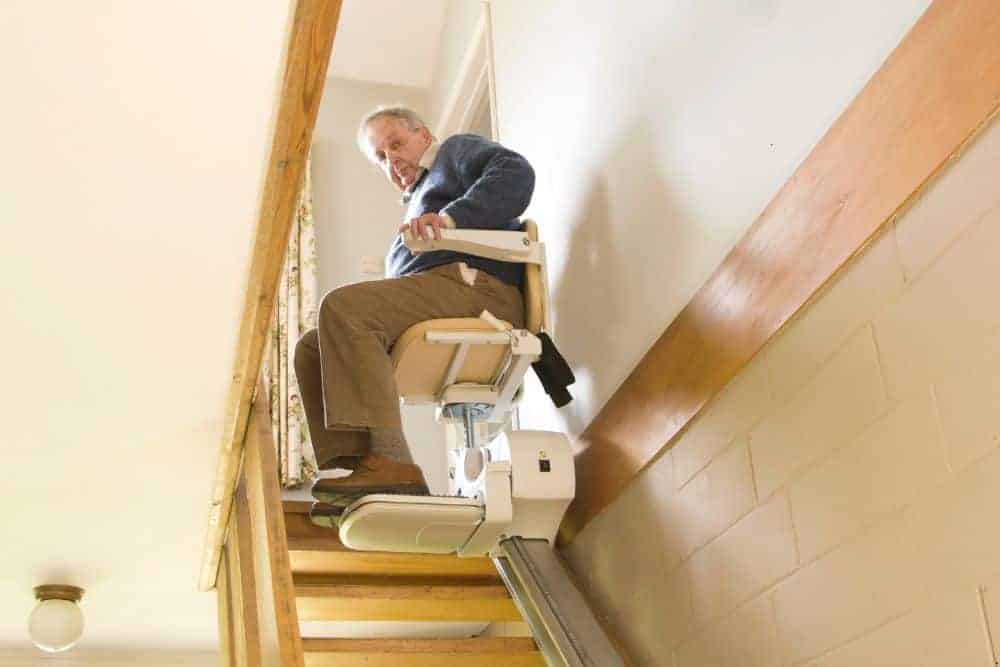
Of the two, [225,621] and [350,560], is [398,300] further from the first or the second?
[225,621]

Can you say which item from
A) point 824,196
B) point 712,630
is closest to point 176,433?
point 712,630

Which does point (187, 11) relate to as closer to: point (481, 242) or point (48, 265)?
point (48, 265)

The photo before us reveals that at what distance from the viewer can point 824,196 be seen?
78.2 inches

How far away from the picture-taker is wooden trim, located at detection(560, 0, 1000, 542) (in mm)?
1664

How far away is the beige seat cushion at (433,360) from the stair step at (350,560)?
42 cm

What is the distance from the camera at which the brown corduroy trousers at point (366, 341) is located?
2701 mm

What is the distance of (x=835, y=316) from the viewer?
195 centimetres

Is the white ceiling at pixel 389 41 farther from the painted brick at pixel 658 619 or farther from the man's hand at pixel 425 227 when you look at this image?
the painted brick at pixel 658 619

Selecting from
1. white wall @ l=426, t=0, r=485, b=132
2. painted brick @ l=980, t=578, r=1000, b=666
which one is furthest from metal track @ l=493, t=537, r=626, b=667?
white wall @ l=426, t=0, r=485, b=132

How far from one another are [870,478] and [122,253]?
1.53 m

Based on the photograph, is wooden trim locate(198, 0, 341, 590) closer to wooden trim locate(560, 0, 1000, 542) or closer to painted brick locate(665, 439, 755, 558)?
wooden trim locate(560, 0, 1000, 542)

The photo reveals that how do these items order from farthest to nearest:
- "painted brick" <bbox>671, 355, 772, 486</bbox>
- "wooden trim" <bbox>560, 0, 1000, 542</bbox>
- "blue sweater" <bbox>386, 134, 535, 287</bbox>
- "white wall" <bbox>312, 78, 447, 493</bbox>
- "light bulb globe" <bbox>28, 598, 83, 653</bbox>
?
"white wall" <bbox>312, 78, 447, 493</bbox>, "light bulb globe" <bbox>28, 598, 83, 653</bbox>, "blue sweater" <bbox>386, 134, 535, 287</bbox>, "painted brick" <bbox>671, 355, 772, 486</bbox>, "wooden trim" <bbox>560, 0, 1000, 542</bbox>

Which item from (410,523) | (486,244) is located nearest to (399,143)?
(486,244)

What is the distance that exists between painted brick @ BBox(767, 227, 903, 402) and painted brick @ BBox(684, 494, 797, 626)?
231 millimetres
